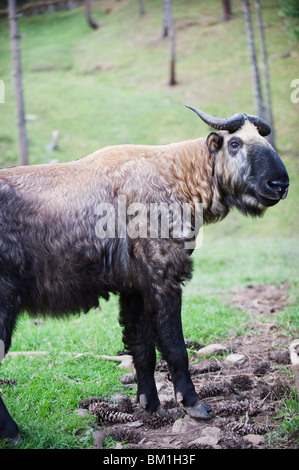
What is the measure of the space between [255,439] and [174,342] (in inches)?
35.8

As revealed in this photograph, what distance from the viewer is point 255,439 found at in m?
3.51

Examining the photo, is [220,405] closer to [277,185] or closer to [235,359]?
[235,359]

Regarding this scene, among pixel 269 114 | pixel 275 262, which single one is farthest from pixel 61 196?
pixel 269 114

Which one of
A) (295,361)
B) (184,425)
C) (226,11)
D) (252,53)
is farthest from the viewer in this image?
(226,11)

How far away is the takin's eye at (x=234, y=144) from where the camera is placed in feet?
13.2

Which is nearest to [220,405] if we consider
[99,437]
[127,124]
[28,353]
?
[99,437]

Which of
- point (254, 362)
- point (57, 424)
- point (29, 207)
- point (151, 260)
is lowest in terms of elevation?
point (254, 362)

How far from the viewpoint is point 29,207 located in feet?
12.2

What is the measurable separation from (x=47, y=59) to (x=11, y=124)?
11.8 meters

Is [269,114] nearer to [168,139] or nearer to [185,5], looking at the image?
[168,139]

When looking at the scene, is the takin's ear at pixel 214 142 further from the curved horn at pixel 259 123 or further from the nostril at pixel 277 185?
the nostril at pixel 277 185

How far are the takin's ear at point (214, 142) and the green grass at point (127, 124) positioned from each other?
2248mm

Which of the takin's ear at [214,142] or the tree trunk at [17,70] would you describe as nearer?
the takin's ear at [214,142]

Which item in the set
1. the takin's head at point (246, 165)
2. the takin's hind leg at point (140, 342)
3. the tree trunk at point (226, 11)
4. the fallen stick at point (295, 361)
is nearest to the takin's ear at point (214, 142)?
the takin's head at point (246, 165)
